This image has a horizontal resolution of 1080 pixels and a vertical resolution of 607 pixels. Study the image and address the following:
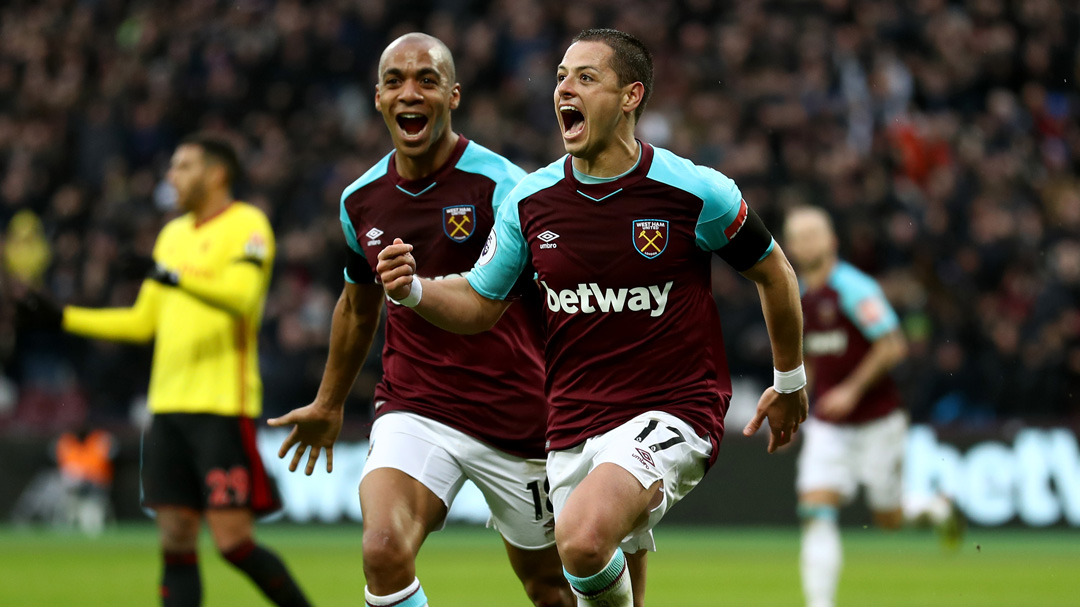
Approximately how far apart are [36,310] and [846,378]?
17.8 feet

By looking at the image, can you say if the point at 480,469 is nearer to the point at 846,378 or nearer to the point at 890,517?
the point at 846,378

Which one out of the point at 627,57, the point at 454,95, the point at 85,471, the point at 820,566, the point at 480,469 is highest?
the point at 627,57

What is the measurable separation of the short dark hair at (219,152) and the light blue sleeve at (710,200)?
336 cm

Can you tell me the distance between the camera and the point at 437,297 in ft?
17.2

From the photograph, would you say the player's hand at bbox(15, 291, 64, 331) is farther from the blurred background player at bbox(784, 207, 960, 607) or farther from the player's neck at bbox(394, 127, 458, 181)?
the blurred background player at bbox(784, 207, 960, 607)

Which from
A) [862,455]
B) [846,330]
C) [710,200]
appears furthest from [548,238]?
[862,455]

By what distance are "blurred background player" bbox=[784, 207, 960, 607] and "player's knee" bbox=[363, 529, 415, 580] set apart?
450cm

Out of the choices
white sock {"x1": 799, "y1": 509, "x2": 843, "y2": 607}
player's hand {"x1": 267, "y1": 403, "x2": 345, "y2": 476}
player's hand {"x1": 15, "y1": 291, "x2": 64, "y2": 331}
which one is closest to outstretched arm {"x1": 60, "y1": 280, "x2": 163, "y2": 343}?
player's hand {"x1": 15, "y1": 291, "x2": 64, "y2": 331}

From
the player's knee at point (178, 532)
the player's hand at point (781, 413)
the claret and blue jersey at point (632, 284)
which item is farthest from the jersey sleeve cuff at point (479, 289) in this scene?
the player's knee at point (178, 532)

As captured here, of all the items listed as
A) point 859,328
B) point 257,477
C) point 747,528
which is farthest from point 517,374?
point 747,528

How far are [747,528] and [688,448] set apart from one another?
9.51 metres

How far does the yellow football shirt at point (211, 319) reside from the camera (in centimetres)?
741

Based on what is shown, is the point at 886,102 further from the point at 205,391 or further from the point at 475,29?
the point at 205,391

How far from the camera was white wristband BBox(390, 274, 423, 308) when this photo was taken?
5.05m
